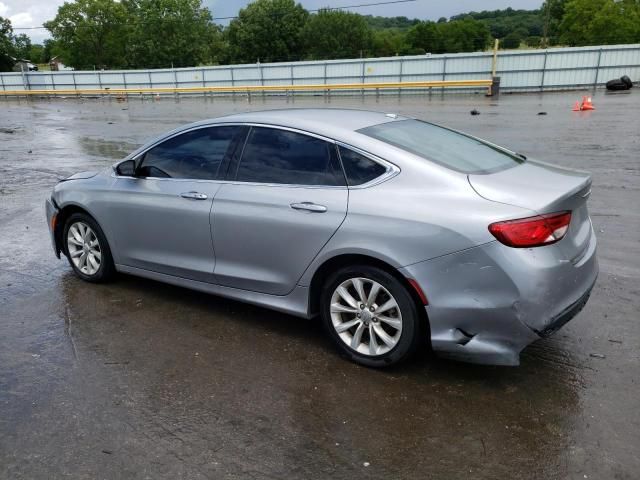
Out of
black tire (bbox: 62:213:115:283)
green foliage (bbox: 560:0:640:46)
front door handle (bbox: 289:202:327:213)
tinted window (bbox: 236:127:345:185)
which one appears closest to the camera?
front door handle (bbox: 289:202:327:213)

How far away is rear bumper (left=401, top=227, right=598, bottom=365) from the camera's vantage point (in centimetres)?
312

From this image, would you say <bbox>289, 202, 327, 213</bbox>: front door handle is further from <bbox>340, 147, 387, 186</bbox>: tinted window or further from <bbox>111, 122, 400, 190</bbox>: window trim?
<bbox>340, 147, 387, 186</bbox>: tinted window

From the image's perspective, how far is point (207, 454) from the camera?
115 inches

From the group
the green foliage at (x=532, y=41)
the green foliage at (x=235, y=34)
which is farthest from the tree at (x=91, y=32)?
the green foliage at (x=532, y=41)

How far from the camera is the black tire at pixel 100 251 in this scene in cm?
509

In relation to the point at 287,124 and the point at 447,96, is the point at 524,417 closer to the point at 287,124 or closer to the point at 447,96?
the point at 287,124

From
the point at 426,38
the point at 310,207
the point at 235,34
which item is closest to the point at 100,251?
the point at 310,207

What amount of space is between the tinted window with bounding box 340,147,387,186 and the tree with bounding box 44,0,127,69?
10471cm

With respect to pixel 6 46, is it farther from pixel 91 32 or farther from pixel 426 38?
pixel 426 38

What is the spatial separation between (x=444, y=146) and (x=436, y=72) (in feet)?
103

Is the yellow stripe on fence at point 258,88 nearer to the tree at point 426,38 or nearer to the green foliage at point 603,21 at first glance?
the green foliage at point 603,21

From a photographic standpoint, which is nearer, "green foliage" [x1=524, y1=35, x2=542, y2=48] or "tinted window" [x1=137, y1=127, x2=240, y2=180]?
"tinted window" [x1=137, y1=127, x2=240, y2=180]

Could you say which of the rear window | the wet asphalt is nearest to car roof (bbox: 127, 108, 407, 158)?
the rear window

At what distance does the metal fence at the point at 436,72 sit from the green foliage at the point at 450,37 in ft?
245
